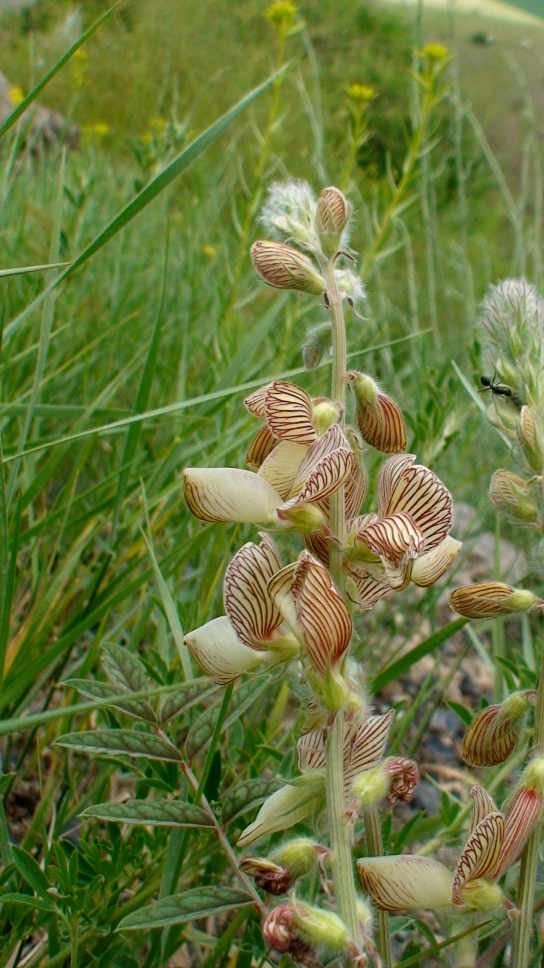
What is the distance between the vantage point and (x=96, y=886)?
0.59m

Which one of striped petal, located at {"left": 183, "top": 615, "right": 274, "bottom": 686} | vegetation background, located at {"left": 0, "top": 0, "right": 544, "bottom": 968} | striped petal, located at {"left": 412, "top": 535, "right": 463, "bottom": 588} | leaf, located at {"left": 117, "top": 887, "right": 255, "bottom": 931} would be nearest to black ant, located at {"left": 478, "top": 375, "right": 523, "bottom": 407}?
vegetation background, located at {"left": 0, "top": 0, "right": 544, "bottom": 968}

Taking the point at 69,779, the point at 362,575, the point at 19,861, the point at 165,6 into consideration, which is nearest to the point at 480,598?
the point at 362,575

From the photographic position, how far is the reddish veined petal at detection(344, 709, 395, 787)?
522 mm

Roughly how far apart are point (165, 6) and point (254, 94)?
7.25m

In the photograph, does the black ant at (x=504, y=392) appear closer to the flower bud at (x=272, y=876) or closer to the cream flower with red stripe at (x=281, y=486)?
the cream flower with red stripe at (x=281, y=486)

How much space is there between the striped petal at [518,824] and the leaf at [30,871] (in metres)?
0.30

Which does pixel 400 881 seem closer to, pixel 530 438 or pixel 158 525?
pixel 530 438

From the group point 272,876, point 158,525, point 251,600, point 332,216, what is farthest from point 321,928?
point 158,525

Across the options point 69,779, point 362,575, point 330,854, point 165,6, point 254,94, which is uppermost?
point 165,6

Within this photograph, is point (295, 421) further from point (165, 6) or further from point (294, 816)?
point (165, 6)

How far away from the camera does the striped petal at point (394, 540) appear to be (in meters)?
0.47

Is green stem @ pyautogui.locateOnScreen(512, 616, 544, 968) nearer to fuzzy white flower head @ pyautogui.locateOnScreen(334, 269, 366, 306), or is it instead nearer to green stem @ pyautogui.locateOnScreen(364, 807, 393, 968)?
green stem @ pyautogui.locateOnScreen(364, 807, 393, 968)

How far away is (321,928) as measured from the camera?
415mm

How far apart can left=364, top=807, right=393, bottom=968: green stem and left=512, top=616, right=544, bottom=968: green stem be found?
72mm
